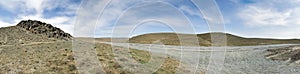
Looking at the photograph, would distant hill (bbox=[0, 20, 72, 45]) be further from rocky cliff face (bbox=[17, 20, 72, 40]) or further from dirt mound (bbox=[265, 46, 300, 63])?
dirt mound (bbox=[265, 46, 300, 63])

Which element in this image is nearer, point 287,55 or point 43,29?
point 287,55

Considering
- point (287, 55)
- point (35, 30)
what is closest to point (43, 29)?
point (35, 30)

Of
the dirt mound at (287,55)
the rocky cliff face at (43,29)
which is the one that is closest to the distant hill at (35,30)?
the rocky cliff face at (43,29)

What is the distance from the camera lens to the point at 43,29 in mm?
72750

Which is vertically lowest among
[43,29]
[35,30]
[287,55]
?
[287,55]

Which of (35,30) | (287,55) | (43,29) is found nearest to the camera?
(287,55)

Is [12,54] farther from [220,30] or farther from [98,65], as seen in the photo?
[220,30]

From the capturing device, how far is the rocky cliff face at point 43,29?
6944 centimetres

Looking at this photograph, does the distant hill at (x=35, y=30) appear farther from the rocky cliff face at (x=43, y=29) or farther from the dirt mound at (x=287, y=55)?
the dirt mound at (x=287, y=55)

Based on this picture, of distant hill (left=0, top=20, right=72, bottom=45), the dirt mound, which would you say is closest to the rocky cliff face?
distant hill (left=0, top=20, right=72, bottom=45)

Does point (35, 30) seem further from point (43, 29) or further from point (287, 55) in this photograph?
point (287, 55)

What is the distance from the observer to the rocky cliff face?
6944 cm

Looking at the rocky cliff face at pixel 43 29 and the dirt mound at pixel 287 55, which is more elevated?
the rocky cliff face at pixel 43 29

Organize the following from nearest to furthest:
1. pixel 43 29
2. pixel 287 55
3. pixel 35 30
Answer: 1. pixel 287 55
2. pixel 35 30
3. pixel 43 29
